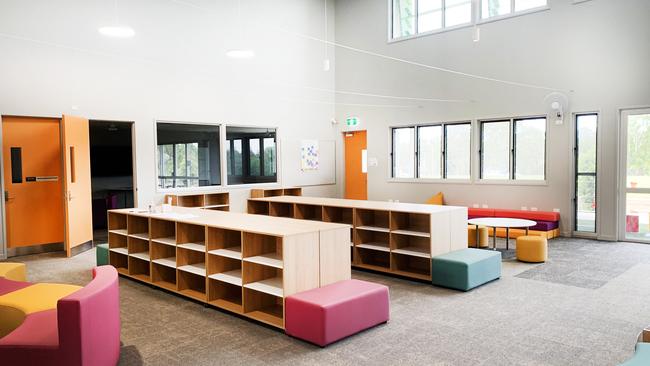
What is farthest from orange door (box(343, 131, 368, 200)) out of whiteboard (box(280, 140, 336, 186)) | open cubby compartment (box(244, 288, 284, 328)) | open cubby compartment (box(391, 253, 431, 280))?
open cubby compartment (box(244, 288, 284, 328))

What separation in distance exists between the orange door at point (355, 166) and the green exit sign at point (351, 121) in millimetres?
262

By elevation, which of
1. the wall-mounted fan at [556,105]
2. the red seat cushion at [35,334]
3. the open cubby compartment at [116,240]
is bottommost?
the red seat cushion at [35,334]

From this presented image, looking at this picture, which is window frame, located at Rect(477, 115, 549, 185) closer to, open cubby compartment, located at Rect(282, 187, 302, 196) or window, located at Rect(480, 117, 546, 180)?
window, located at Rect(480, 117, 546, 180)

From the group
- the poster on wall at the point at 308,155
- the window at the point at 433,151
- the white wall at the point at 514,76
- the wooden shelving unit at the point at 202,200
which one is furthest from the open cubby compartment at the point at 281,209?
the window at the point at 433,151

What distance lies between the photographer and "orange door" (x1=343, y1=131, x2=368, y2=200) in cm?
1283

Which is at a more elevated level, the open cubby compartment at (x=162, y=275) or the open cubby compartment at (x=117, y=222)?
the open cubby compartment at (x=117, y=222)

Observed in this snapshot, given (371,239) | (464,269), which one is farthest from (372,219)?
(464,269)

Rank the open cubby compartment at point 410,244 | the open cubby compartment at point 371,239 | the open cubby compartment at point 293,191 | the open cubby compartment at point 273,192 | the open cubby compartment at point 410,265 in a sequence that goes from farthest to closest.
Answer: the open cubby compartment at point 293,191 < the open cubby compartment at point 273,192 < the open cubby compartment at point 371,239 < the open cubby compartment at point 410,265 < the open cubby compartment at point 410,244

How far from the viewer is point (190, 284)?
5.61m

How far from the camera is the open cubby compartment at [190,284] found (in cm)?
541

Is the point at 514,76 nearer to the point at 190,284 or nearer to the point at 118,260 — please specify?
the point at 190,284

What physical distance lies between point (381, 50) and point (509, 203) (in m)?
4.87

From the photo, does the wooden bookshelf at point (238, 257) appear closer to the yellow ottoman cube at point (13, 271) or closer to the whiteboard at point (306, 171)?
the yellow ottoman cube at point (13, 271)

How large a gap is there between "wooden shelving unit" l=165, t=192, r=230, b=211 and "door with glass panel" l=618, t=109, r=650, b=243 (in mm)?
7732
